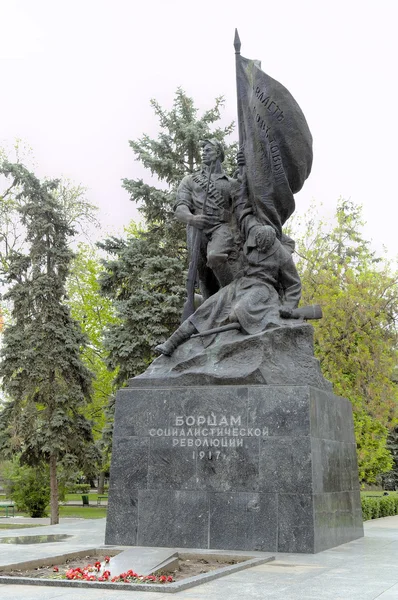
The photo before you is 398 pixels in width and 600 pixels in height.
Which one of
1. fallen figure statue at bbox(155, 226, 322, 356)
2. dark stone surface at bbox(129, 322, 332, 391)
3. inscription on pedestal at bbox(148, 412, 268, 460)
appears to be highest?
fallen figure statue at bbox(155, 226, 322, 356)

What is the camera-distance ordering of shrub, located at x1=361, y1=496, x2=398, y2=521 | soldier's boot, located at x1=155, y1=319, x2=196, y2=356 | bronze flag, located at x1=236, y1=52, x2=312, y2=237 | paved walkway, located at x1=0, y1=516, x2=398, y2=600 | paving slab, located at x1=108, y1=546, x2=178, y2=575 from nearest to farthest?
paved walkway, located at x1=0, y1=516, x2=398, y2=600 < paving slab, located at x1=108, y1=546, x2=178, y2=575 < soldier's boot, located at x1=155, y1=319, x2=196, y2=356 < bronze flag, located at x1=236, y1=52, x2=312, y2=237 < shrub, located at x1=361, y1=496, x2=398, y2=521

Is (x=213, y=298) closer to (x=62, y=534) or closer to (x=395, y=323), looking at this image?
(x=62, y=534)

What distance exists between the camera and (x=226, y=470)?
841cm

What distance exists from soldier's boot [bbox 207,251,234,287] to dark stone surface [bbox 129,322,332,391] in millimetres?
984

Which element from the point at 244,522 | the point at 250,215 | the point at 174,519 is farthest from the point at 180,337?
the point at 244,522

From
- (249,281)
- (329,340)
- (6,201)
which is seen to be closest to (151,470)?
(249,281)

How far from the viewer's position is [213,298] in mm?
9766

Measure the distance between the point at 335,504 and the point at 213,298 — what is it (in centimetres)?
286

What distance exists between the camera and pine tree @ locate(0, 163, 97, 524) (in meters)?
20.5

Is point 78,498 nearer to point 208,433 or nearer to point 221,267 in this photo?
point 221,267

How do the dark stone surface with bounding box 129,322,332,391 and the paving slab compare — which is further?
the dark stone surface with bounding box 129,322,332,391

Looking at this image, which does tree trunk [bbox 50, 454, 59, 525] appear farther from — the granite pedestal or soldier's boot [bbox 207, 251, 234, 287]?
soldier's boot [bbox 207, 251, 234, 287]

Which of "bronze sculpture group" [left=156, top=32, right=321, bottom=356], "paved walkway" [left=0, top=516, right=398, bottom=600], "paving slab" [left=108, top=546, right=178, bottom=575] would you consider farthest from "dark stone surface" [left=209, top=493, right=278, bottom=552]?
"bronze sculpture group" [left=156, top=32, right=321, bottom=356]

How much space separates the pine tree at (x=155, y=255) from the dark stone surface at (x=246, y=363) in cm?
1029
